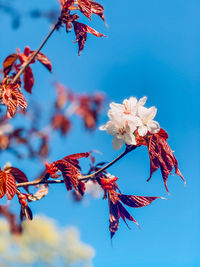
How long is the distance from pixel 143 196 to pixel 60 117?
2255 mm

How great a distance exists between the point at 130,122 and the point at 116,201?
241mm

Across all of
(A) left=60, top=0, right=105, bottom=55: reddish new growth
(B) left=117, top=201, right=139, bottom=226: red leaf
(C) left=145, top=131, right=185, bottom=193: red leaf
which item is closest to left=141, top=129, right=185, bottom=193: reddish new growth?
(C) left=145, top=131, right=185, bottom=193: red leaf

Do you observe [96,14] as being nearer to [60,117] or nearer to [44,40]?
[44,40]

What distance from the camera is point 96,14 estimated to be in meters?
0.96

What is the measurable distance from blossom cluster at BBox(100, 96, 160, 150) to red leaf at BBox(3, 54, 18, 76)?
0.36m

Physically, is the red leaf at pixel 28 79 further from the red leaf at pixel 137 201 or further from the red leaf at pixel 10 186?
the red leaf at pixel 137 201

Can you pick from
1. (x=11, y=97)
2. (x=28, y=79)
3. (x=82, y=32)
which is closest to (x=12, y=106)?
(x=11, y=97)

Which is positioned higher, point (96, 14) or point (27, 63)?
point (96, 14)

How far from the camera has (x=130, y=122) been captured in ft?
2.71

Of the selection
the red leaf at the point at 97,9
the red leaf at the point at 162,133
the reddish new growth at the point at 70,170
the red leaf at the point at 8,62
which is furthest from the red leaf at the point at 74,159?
the red leaf at the point at 97,9

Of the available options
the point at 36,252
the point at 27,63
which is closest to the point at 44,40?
the point at 27,63

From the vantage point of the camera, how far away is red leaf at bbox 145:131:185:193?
81 cm

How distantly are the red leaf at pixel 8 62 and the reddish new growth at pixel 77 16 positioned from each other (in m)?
0.20

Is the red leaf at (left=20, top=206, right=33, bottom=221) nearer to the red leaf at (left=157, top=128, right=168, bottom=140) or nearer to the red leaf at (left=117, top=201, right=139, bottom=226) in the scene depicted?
the red leaf at (left=117, top=201, right=139, bottom=226)
